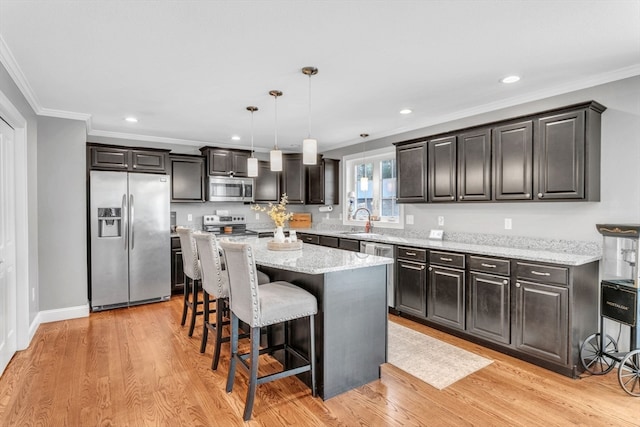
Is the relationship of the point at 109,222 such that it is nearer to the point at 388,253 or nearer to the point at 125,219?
the point at 125,219

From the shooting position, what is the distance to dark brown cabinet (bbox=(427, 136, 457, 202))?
3891mm

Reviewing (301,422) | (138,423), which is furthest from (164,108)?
(301,422)

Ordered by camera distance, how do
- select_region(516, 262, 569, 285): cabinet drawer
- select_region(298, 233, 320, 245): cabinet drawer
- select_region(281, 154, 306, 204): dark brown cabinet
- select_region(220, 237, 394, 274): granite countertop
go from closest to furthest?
select_region(220, 237, 394, 274): granite countertop → select_region(516, 262, 569, 285): cabinet drawer → select_region(298, 233, 320, 245): cabinet drawer → select_region(281, 154, 306, 204): dark brown cabinet

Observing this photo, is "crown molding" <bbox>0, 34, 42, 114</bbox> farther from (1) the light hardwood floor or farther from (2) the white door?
(1) the light hardwood floor

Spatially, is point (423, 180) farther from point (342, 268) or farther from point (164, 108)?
point (164, 108)

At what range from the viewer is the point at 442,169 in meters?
4.00

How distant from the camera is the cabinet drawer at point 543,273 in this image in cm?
272

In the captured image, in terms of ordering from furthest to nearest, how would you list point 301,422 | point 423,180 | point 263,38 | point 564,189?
point 423,180, point 564,189, point 263,38, point 301,422

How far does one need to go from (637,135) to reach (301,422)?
133 inches

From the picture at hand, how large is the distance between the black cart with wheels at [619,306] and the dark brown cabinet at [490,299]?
59cm

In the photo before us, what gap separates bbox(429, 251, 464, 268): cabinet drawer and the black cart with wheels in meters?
1.10

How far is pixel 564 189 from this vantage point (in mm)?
2984

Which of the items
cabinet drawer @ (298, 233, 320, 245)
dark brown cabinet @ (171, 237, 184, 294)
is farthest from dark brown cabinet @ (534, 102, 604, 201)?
dark brown cabinet @ (171, 237, 184, 294)

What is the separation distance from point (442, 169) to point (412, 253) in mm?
1036
